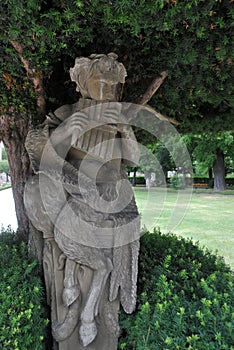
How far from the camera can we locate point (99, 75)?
6.74 feet

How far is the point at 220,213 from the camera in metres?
10.2

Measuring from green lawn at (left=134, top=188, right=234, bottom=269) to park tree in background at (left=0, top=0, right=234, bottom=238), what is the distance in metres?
1.20

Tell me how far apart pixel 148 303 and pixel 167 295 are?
15 centimetres

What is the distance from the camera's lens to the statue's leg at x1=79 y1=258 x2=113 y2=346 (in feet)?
7.09

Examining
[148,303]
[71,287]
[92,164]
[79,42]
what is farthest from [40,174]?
[148,303]

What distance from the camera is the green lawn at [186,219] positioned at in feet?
9.07

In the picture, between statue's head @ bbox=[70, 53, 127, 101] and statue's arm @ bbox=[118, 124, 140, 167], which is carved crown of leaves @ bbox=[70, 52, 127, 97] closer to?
statue's head @ bbox=[70, 53, 127, 101]

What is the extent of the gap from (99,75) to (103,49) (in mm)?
718

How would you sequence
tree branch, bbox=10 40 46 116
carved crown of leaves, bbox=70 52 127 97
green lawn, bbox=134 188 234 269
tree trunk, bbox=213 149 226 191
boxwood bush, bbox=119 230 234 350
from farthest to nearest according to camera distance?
tree trunk, bbox=213 149 226 191, green lawn, bbox=134 188 234 269, tree branch, bbox=10 40 46 116, carved crown of leaves, bbox=70 52 127 97, boxwood bush, bbox=119 230 234 350

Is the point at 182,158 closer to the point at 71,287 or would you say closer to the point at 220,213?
the point at 71,287

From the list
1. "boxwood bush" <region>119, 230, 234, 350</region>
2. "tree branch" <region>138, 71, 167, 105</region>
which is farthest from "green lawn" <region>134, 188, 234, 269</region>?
"tree branch" <region>138, 71, 167, 105</region>

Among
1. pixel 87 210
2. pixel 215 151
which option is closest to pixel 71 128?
pixel 87 210

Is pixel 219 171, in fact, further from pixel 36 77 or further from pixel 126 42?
pixel 36 77

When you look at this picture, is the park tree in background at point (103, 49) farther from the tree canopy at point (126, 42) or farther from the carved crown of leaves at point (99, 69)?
the carved crown of leaves at point (99, 69)
